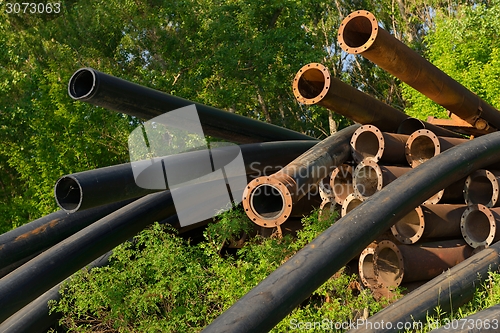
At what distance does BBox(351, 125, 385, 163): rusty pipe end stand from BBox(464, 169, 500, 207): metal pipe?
112cm

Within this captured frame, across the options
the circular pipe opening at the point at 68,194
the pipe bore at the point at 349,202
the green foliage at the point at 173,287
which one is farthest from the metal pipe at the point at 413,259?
the circular pipe opening at the point at 68,194

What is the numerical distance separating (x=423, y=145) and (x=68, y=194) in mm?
4230

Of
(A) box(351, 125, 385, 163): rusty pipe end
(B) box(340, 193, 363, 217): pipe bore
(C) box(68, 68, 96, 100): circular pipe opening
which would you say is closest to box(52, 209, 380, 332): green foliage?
(B) box(340, 193, 363, 217): pipe bore

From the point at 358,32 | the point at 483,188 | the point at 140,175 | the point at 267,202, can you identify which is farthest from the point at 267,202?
the point at 483,188

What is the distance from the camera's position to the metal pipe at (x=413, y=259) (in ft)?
22.4

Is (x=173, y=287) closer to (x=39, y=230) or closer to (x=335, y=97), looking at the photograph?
(x=39, y=230)

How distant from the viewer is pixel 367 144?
7453 mm

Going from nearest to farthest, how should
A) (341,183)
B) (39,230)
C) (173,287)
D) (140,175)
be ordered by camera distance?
(140,175) → (173,287) → (39,230) → (341,183)

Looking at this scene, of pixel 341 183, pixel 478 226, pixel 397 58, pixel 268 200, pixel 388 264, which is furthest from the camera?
pixel 341 183

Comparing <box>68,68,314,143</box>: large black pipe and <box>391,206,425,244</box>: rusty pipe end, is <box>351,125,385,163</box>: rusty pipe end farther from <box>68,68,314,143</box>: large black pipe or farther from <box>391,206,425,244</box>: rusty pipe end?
<box>68,68,314,143</box>: large black pipe

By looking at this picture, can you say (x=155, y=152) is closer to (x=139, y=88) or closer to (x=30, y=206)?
(x=30, y=206)

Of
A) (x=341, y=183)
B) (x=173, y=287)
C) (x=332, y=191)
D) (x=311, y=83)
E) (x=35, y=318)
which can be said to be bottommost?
(x=35, y=318)

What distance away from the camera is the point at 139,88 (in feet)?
20.8

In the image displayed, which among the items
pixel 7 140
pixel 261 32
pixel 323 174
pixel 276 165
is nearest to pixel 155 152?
pixel 7 140
